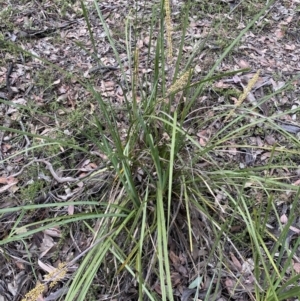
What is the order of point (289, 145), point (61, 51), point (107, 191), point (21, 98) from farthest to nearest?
point (61, 51)
point (21, 98)
point (289, 145)
point (107, 191)

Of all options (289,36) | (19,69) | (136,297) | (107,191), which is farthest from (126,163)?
(289,36)

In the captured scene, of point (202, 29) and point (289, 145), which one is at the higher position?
point (202, 29)

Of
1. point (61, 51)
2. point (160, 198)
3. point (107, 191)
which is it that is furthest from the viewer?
point (61, 51)

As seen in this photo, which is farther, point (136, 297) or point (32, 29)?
point (32, 29)

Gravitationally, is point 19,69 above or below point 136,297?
above

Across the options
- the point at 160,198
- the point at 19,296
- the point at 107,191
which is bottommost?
the point at 19,296

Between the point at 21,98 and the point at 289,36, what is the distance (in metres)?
2.20

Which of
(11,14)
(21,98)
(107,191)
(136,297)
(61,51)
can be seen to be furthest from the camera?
(11,14)

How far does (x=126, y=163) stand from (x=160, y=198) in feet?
0.74

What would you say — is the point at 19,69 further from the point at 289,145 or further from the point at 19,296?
the point at 289,145

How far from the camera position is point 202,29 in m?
3.41

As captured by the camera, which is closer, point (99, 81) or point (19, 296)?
point (19, 296)

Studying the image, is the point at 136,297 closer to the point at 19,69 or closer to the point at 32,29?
the point at 19,69

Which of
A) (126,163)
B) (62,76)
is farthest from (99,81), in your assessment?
(126,163)
